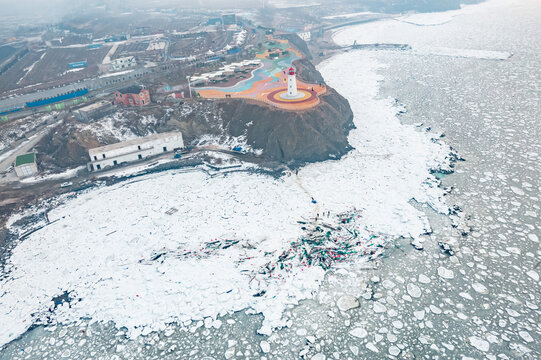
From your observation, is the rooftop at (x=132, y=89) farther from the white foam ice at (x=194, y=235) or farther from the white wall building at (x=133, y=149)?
the white foam ice at (x=194, y=235)

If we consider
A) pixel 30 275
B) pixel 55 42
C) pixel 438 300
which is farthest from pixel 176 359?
pixel 55 42

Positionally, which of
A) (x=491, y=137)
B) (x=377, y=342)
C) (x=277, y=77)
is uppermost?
(x=277, y=77)

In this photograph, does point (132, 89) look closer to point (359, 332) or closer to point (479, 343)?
point (359, 332)

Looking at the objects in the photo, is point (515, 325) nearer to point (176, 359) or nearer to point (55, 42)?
point (176, 359)

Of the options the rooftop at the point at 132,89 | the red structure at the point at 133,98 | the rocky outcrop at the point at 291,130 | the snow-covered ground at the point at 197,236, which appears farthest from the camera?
the rooftop at the point at 132,89

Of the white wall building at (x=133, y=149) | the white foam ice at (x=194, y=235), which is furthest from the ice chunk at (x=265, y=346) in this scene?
the white wall building at (x=133, y=149)

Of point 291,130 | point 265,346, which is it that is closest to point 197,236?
point 265,346
